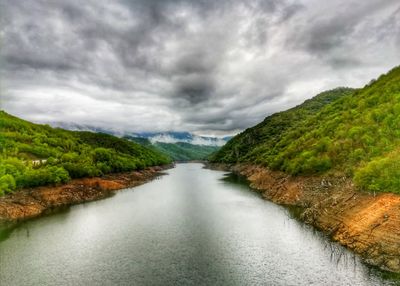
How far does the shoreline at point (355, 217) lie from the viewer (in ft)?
151

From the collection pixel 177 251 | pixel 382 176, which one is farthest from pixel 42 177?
pixel 382 176

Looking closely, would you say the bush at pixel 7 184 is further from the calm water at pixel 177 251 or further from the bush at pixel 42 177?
the calm water at pixel 177 251

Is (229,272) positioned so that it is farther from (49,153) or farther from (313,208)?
(49,153)

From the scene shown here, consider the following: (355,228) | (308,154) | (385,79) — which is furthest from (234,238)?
(385,79)

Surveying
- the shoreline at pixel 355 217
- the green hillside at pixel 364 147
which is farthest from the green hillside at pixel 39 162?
the green hillside at pixel 364 147

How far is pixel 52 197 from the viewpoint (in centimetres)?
10862

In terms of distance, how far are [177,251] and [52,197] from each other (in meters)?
71.5

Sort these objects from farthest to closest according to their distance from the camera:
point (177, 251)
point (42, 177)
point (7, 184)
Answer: point (42, 177) < point (7, 184) < point (177, 251)

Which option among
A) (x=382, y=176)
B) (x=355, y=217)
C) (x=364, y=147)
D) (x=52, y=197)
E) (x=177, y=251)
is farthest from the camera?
(x=52, y=197)

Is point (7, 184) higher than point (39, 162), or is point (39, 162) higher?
point (39, 162)

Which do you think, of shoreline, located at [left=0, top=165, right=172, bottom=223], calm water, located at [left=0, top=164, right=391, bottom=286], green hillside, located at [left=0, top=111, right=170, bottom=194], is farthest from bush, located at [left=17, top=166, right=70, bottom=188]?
calm water, located at [left=0, top=164, right=391, bottom=286]

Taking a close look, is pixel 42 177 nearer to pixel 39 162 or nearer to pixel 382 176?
pixel 39 162

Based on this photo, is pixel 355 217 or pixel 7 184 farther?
pixel 7 184

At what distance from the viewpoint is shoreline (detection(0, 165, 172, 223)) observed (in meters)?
89.1
